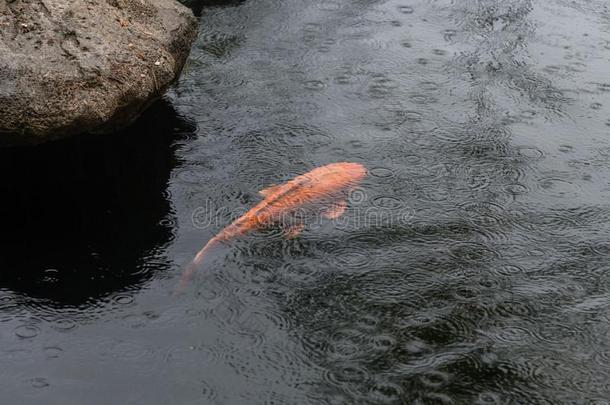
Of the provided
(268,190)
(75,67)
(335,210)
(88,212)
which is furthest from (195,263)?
(75,67)

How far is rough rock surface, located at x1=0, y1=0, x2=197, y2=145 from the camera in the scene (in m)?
6.83

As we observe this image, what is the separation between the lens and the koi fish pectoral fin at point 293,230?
683 cm

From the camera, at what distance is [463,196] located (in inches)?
288

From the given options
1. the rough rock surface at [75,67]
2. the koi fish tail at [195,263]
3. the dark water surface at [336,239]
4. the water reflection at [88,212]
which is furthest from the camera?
the rough rock surface at [75,67]

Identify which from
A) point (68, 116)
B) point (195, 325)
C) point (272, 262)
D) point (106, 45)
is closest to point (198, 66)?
point (106, 45)

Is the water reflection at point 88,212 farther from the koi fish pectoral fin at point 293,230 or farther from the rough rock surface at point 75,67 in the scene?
the koi fish pectoral fin at point 293,230

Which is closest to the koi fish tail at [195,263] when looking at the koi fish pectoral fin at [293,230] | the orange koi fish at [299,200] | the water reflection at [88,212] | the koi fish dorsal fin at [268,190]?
the orange koi fish at [299,200]

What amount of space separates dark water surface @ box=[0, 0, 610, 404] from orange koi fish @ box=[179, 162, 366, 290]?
0.42 feet

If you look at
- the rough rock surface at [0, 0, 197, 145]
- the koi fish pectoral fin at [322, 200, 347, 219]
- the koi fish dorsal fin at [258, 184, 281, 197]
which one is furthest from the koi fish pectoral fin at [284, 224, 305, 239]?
the rough rock surface at [0, 0, 197, 145]

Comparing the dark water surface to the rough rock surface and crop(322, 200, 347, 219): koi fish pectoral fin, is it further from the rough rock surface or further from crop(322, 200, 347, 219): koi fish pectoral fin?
the rough rock surface

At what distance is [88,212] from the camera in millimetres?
7145

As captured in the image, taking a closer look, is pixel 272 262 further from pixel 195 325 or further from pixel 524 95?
pixel 524 95

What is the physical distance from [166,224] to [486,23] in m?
5.96

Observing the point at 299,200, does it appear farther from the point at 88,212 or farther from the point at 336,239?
the point at 88,212
